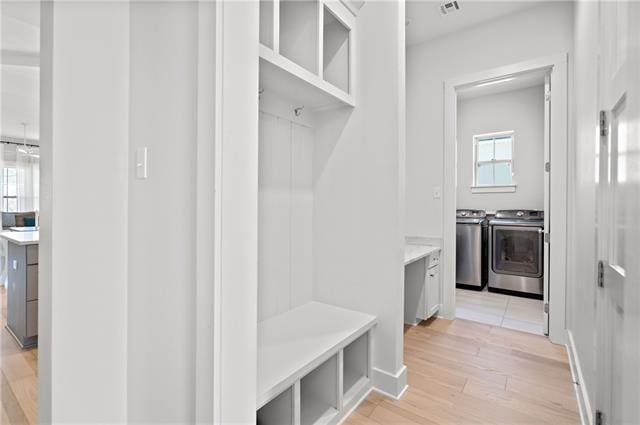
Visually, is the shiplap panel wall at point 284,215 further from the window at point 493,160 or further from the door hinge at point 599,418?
the window at point 493,160

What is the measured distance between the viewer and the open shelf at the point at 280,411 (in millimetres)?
1330

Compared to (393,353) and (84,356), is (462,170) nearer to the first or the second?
(393,353)

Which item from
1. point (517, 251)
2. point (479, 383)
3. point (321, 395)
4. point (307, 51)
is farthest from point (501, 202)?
point (321, 395)

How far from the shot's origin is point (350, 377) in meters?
1.85

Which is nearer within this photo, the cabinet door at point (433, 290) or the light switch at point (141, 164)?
the light switch at point (141, 164)

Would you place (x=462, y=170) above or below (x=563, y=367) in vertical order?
above

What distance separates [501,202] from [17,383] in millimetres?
5591

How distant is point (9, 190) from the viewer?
716 cm

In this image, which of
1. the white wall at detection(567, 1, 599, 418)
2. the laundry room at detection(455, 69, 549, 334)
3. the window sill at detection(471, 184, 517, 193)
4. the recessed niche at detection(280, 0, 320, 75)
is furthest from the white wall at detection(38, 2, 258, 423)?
the window sill at detection(471, 184, 517, 193)

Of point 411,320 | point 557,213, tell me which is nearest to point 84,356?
point 411,320

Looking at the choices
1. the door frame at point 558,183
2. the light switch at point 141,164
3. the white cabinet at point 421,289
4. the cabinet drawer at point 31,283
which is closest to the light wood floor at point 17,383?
the cabinet drawer at point 31,283

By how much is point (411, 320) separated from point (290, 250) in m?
1.54

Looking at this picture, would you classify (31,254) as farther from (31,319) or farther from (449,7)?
(449,7)

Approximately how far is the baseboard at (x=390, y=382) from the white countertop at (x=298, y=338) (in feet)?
1.00
